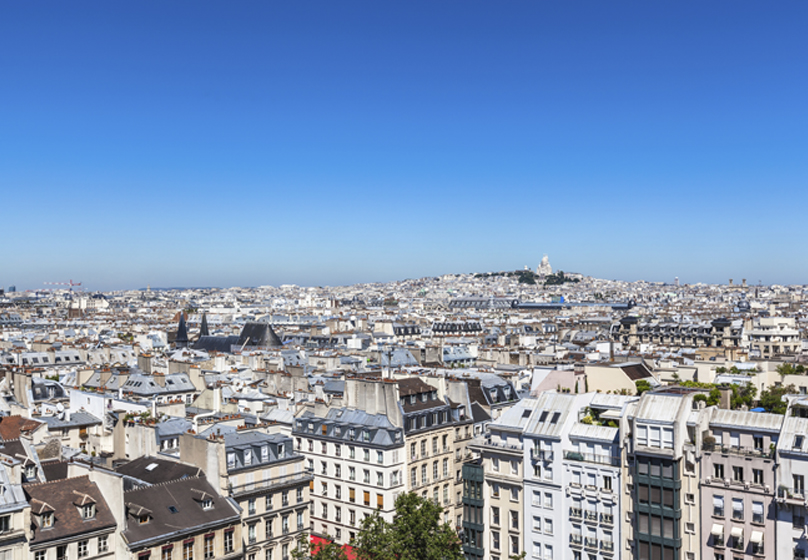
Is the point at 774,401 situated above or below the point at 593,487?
above

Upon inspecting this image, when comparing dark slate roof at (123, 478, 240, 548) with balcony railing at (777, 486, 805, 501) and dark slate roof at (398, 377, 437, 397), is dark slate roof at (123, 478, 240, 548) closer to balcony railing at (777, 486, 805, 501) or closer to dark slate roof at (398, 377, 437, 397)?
dark slate roof at (398, 377, 437, 397)

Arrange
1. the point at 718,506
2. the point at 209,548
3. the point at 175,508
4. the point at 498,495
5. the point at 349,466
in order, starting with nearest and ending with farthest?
1. the point at 718,506
2. the point at 175,508
3. the point at 209,548
4. the point at 498,495
5. the point at 349,466

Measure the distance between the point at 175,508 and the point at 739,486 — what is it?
71.4 ft

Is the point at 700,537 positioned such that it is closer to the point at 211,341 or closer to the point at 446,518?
the point at 446,518

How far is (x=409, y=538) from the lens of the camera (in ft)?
101

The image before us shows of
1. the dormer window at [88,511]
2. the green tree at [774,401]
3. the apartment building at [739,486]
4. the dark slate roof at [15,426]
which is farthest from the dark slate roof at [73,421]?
the green tree at [774,401]

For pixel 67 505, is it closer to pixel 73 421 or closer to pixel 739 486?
pixel 73 421

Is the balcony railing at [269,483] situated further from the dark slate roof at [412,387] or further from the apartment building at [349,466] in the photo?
the dark slate roof at [412,387]

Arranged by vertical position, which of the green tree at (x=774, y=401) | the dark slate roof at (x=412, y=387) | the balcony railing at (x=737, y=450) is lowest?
the balcony railing at (x=737, y=450)

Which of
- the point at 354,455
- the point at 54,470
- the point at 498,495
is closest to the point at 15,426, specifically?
the point at 54,470

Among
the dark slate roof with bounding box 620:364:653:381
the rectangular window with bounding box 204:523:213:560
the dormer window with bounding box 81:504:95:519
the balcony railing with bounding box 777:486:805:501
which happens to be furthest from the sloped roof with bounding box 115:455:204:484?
the balcony railing with bounding box 777:486:805:501

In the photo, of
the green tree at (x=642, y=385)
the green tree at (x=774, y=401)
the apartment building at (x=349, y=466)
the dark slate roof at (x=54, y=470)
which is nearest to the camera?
the green tree at (x=774, y=401)

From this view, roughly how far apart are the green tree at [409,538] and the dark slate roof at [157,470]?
27.9ft

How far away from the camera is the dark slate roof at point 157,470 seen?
33531 mm
